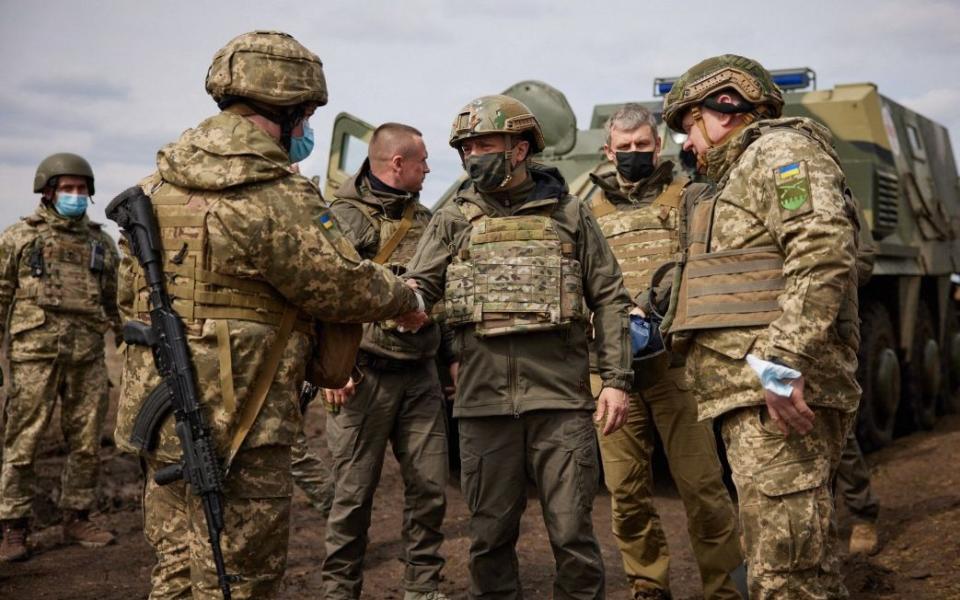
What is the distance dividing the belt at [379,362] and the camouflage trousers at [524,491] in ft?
3.18

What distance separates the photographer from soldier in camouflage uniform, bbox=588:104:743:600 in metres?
4.78

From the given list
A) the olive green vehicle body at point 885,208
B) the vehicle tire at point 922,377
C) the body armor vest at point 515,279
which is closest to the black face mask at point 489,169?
the body armor vest at point 515,279

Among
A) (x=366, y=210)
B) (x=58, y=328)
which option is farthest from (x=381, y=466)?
(x=58, y=328)

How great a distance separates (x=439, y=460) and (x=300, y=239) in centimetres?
218

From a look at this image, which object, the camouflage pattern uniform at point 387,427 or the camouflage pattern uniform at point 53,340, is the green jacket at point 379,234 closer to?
the camouflage pattern uniform at point 387,427

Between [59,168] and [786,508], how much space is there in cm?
519

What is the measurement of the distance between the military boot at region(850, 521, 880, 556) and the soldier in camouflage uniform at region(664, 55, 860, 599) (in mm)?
2800

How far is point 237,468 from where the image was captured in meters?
3.27

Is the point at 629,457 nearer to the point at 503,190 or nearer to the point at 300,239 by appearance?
the point at 503,190

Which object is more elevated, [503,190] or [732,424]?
[503,190]

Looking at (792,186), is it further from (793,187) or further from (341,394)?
(341,394)

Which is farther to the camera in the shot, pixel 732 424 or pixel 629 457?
pixel 629 457

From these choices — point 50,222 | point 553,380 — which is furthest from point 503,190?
point 50,222

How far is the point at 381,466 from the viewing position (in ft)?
16.8
